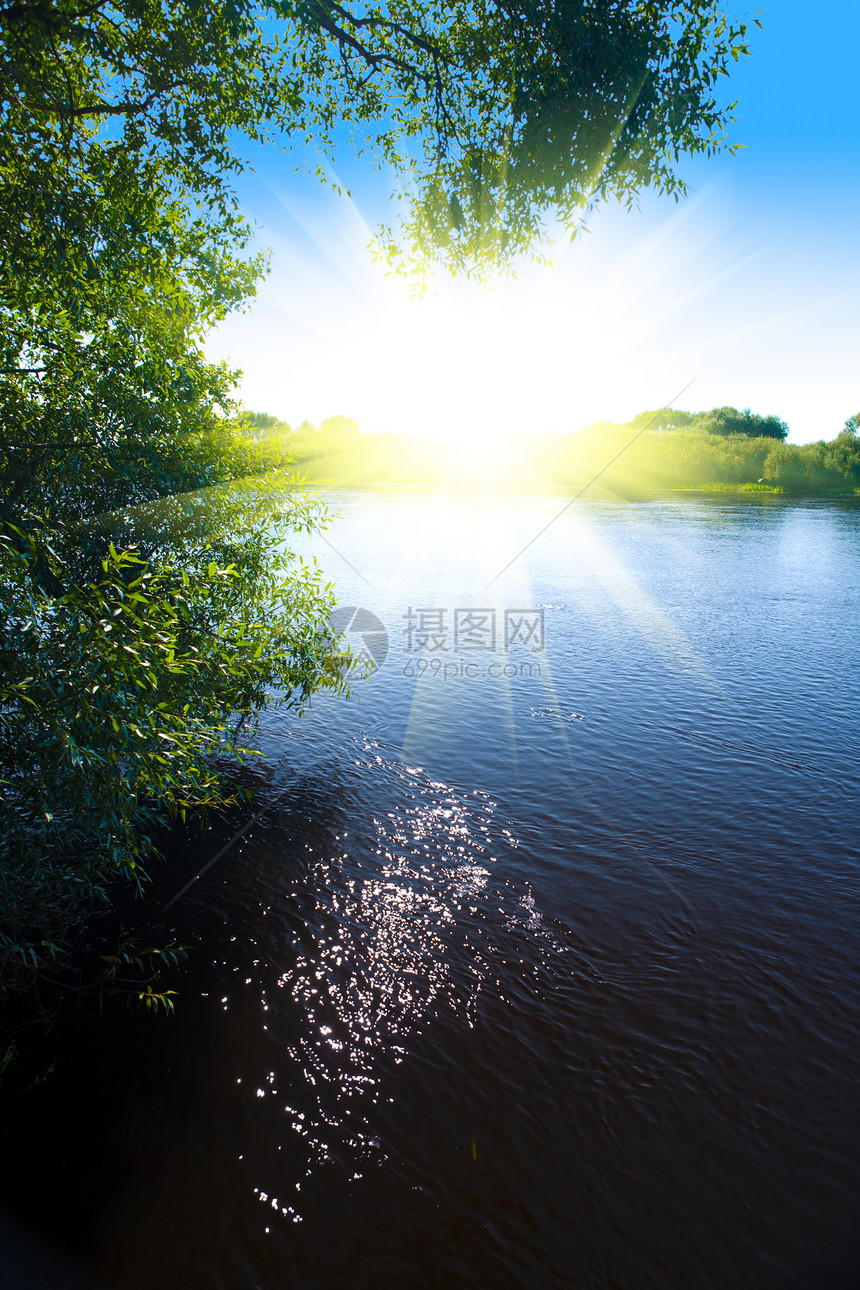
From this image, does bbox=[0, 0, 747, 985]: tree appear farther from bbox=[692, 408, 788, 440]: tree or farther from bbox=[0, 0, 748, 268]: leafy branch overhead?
bbox=[692, 408, 788, 440]: tree

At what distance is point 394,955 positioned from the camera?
857 cm

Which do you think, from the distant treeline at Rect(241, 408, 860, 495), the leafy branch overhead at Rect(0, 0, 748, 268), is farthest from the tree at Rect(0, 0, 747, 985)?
the distant treeline at Rect(241, 408, 860, 495)

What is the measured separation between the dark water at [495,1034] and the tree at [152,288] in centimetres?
227

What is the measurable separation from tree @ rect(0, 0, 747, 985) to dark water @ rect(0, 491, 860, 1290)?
227cm

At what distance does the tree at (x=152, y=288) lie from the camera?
6.82 m

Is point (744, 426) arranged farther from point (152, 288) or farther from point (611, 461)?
point (152, 288)

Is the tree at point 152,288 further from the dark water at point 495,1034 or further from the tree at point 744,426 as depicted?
the tree at point 744,426

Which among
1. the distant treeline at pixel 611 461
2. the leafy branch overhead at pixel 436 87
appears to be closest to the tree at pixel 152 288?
the leafy branch overhead at pixel 436 87

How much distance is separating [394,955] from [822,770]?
10251 millimetres

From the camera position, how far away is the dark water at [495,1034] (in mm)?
5531

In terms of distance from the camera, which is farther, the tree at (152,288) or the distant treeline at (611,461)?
the distant treeline at (611,461)

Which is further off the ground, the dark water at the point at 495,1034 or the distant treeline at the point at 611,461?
the distant treeline at the point at 611,461

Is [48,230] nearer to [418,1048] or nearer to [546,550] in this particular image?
[418,1048]

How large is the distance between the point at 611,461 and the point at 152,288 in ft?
362
